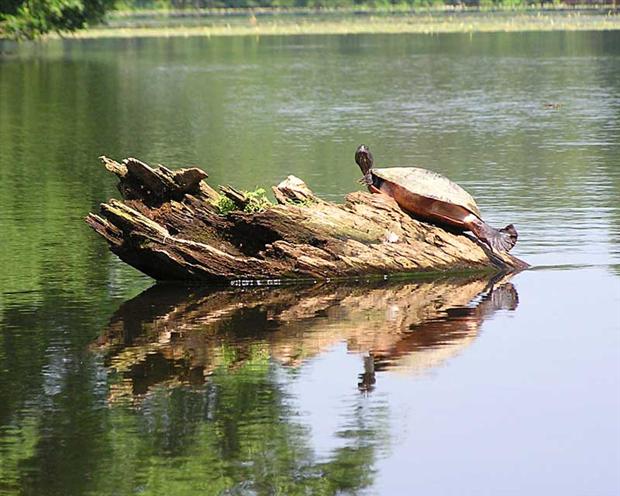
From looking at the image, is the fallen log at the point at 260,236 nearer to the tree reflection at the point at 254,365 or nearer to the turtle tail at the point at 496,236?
the turtle tail at the point at 496,236

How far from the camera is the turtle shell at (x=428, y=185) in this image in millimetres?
17438

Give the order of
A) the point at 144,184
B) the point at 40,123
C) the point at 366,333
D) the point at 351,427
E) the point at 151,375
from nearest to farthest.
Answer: the point at 351,427
the point at 151,375
the point at 366,333
the point at 144,184
the point at 40,123

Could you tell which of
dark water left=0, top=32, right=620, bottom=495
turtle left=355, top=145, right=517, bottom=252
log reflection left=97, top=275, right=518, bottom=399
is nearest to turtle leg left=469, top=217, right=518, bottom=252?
turtle left=355, top=145, right=517, bottom=252

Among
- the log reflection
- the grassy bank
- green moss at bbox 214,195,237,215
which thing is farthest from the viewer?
the grassy bank

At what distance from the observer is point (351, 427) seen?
11781 mm

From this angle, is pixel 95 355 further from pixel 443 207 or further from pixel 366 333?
pixel 443 207

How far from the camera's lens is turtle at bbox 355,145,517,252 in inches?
687

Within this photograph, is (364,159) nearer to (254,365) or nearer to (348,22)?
(254,365)

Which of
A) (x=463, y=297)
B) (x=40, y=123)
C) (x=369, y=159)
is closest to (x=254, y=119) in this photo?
(x=40, y=123)

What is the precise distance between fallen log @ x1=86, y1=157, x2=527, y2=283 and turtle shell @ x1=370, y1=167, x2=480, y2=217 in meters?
0.30

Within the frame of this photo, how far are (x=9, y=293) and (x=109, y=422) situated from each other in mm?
5344

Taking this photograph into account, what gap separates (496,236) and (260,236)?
2565 millimetres

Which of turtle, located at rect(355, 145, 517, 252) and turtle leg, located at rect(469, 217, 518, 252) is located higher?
turtle, located at rect(355, 145, 517, 252)

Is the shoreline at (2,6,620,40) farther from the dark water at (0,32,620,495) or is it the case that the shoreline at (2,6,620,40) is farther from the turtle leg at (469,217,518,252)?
the turtle leg at (469,217,518,252)
